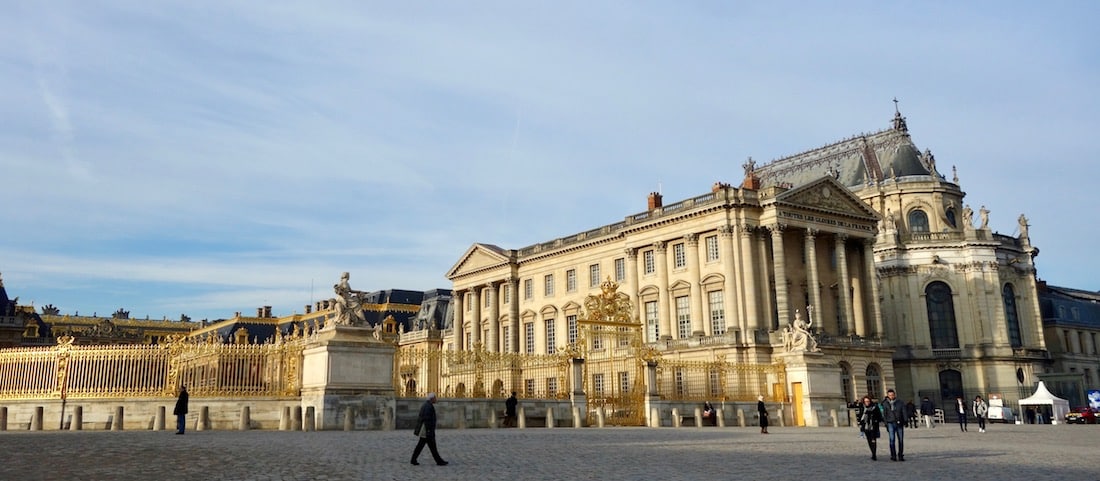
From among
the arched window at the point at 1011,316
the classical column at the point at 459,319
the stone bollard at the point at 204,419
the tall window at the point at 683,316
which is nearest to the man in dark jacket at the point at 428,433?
the stone bollard at the point at 204,419

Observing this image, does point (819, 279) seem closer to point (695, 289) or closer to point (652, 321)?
point (695, 289)

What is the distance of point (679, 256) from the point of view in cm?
5291

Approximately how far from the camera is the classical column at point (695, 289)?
5038cm

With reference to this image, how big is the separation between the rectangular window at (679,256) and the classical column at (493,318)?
57.1 feet

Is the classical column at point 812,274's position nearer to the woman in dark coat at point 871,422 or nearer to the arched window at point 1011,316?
the arched window at point 1011,316

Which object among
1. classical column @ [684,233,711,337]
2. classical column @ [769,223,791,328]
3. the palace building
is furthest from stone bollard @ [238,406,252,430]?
classical column @ [769,223,791,328]

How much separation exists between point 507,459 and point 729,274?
35.7m

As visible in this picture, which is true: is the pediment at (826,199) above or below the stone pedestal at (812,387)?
above

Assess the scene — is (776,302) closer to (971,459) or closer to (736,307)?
(736,307)

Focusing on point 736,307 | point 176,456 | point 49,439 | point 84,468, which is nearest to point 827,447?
point 176,456

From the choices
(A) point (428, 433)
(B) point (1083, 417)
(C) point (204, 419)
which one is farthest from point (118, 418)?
(B) point (1083, 417)

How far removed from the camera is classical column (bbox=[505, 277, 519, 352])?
64.1 metres

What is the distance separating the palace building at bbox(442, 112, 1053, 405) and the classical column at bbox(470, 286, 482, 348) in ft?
0.38

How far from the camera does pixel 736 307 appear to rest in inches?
1906
